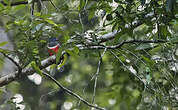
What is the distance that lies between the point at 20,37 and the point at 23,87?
1078 mm

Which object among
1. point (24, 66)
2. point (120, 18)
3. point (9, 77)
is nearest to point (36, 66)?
point (24, 66)

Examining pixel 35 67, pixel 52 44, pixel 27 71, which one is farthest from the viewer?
pixel 52 44

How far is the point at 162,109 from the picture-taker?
1084 millimetres

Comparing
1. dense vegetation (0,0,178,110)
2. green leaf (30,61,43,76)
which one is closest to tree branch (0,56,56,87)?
dense vegetation (0,0,178,110)

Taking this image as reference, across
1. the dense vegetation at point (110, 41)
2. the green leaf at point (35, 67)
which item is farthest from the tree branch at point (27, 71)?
the green leaf at point (35, 67)

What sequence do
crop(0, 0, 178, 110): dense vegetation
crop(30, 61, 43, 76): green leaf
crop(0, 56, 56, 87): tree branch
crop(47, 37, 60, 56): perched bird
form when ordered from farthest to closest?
1. crop(0, 56, 56, 87): tree branch
2. crop(47, 37, 60, 56): perched bird
3. crop(30, 61, 43, 76): green leaf
4. crop(0, 0, 178, 110): dense vegetation

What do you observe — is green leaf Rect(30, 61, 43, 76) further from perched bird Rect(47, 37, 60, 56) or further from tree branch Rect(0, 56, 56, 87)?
tree branch Rect(0, 56, 56, 87)

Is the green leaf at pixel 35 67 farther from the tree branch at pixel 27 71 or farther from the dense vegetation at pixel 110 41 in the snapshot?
the tree branch at pixel 27 71

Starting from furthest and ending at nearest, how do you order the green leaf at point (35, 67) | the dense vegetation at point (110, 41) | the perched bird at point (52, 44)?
the perched bird at point (52, 44), the green leaf at point (35, 67), the dense vegetation at point (110, 41)

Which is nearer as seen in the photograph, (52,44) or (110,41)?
(110,41)

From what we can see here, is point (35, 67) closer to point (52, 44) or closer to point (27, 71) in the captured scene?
point (27, 71)

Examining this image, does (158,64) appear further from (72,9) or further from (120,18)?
(72,9)

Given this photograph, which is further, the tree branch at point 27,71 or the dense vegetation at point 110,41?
the tree branch at point 27,71

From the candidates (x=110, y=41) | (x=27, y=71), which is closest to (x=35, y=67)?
(x=27, y=71)
